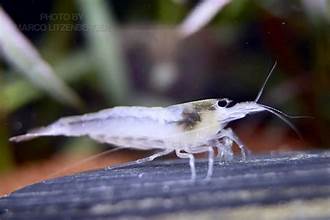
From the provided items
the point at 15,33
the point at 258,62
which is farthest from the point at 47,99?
the point at 258,62

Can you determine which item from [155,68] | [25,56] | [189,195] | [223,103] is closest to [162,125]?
[223,103]

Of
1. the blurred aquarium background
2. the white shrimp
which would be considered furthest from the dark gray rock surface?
the blurred aquarium background

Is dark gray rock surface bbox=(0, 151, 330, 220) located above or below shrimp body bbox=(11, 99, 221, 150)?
below

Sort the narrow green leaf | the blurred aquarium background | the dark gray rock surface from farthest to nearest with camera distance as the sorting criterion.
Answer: the blurred aquarium background → the narrow green leaf → the dark gray rock surface

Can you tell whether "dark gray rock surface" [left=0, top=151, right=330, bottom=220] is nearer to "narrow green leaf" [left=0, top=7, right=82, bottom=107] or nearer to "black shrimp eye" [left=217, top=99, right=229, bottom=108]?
"black shrimp eye" [left=217, top=99, right=229, bottom=108]

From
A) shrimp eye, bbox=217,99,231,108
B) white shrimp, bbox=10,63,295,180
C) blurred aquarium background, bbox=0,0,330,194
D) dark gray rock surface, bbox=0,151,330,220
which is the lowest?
dark gray rock surface, bbox=0,151,330,220

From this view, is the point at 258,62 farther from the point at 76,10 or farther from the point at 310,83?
the point at 76,10

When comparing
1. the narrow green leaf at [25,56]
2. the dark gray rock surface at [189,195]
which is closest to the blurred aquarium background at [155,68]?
the narrow green leaf at [25,56]
